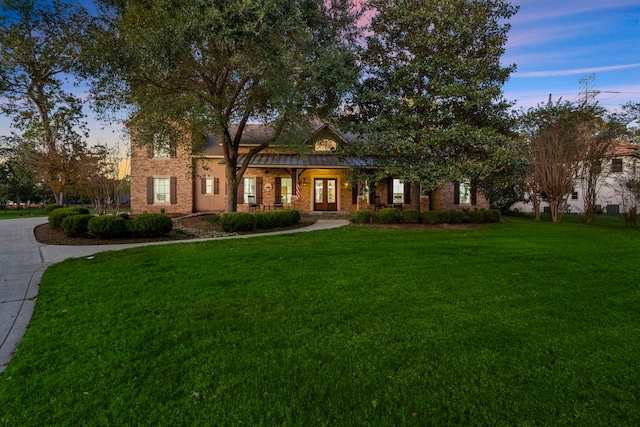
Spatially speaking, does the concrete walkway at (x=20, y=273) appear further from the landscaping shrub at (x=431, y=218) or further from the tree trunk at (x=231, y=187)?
the landscaping shrub at (x=431, y=218)

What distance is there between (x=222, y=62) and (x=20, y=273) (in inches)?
320

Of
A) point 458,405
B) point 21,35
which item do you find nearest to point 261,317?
point 458,405

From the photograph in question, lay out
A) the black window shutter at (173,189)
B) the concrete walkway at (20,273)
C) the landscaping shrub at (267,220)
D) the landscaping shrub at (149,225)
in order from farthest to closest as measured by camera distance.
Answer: the black window shutter at (173,189) < the landscaping shrub at (267,220) < the landscaping shrub at (149,225) < the concrete walkway at (20,273)

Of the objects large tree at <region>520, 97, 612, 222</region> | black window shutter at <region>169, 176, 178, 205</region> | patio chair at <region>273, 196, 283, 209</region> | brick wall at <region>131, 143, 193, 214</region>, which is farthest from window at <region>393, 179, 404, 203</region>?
black window shutter at <region>169, 176, 178, 205</region>

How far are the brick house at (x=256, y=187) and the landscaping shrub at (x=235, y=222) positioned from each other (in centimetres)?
621

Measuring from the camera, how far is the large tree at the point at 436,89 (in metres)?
12.0

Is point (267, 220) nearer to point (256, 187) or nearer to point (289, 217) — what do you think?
point (289, 217)

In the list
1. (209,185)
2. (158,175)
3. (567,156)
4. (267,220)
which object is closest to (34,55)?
(158,175)

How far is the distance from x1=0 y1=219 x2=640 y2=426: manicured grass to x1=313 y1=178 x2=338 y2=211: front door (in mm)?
12620

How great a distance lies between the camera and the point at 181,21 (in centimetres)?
888

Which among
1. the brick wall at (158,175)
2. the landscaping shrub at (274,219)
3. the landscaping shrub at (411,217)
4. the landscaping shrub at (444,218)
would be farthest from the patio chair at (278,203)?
the landscaping shrub at (444,218)

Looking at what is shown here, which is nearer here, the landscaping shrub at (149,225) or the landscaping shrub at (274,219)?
the landscaping shrub at (149,225)

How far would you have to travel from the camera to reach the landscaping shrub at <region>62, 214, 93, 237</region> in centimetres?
899

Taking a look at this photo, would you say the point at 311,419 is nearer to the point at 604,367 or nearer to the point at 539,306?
the point at 604,367
